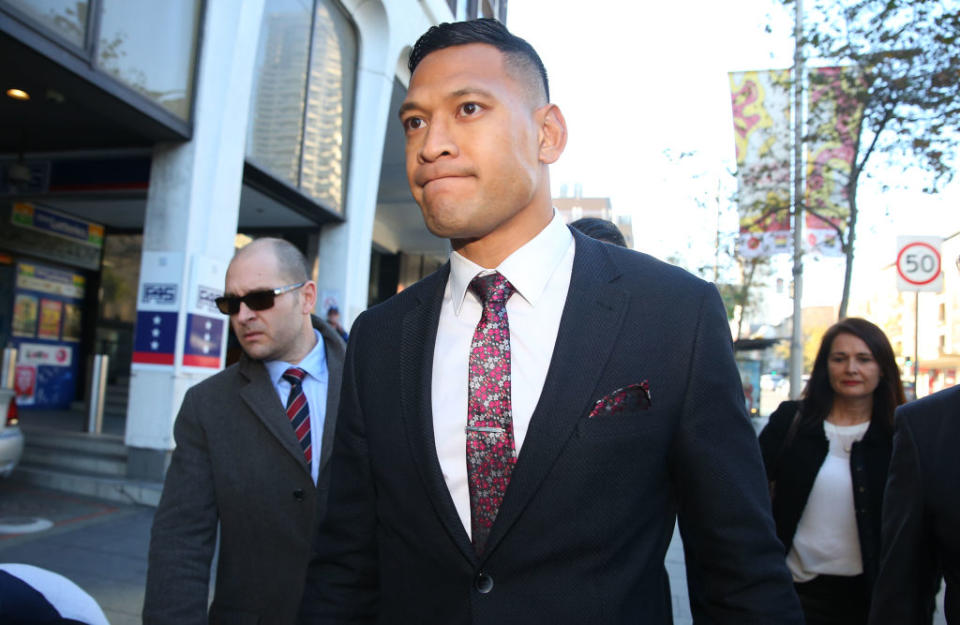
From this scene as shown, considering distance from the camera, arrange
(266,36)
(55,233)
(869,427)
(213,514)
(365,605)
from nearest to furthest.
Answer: (365,605) < (213,514) < (869,427) < (266,36) < (55,233)

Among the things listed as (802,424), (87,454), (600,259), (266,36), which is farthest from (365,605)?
(266,36)

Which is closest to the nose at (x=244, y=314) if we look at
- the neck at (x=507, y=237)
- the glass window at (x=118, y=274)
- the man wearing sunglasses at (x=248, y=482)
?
the man wearing sunglasses at (x=248, y=482)

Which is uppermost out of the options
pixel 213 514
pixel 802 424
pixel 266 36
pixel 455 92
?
pixel 266 36

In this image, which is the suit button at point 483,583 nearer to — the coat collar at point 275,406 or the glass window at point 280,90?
the coat collar at point 275,406

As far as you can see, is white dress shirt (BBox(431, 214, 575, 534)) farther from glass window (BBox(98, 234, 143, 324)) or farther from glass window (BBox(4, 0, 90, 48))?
glass window (BBox(98, 234, 143, 324))

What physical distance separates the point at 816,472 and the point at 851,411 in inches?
18.4

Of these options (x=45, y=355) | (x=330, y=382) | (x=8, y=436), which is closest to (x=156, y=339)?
(x=8, y=436)

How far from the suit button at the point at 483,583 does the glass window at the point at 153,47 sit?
702cm

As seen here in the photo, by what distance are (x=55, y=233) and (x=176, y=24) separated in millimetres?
7173

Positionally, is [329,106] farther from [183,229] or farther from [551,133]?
[551,133]

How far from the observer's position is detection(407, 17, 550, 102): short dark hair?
Answer: 62.8 inches

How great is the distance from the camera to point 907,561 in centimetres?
182

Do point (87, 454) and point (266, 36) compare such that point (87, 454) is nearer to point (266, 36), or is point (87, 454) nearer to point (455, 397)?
point (266, 36)

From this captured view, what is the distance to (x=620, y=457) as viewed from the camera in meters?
1.38
